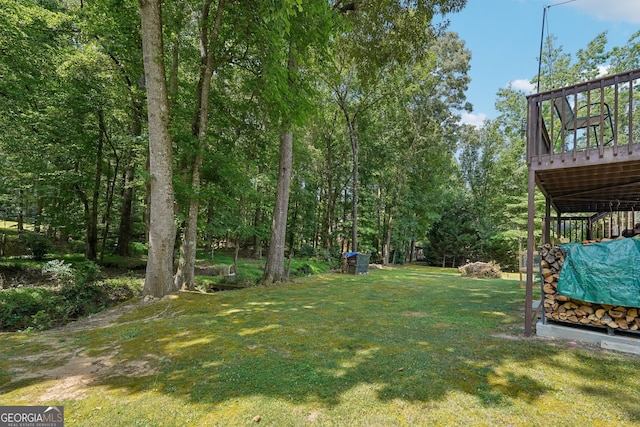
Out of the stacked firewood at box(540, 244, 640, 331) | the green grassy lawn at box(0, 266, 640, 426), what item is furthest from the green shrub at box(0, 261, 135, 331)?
the stacked firewood at box(540, 244, 640, 331)

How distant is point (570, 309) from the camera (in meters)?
3.84

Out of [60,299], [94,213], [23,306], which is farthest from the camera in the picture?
[94,213]

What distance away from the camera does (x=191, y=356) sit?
128 inches

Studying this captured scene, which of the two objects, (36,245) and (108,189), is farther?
(108,189)

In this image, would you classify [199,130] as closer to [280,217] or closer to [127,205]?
[280,217]

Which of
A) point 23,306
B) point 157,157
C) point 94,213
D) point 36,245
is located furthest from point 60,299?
point 94,213

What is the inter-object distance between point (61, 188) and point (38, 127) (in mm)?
1966

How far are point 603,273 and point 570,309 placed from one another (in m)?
0.63

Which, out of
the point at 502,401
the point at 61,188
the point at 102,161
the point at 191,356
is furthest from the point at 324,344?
the point at 102,161

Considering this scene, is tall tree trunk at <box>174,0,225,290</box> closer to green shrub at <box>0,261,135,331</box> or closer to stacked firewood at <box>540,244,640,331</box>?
green shrub at <box>0,261,135,331</box>

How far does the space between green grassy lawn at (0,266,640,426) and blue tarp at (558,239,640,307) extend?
606 millimetres

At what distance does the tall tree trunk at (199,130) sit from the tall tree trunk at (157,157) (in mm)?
888

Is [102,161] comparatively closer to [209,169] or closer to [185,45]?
[185,45]

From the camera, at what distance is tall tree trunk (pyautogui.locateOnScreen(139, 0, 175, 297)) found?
5547mm
